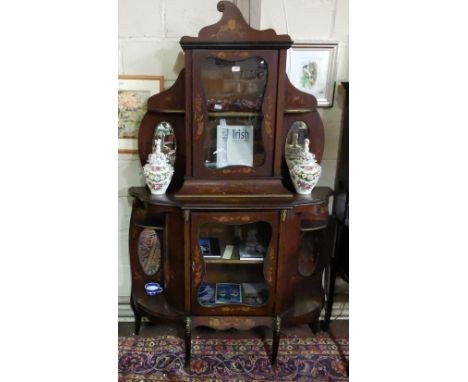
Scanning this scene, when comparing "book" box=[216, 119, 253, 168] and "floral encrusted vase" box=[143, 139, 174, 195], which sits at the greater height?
"book" box=[216, 119, 253, 168]

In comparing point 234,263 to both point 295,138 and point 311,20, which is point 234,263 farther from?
point 311,20

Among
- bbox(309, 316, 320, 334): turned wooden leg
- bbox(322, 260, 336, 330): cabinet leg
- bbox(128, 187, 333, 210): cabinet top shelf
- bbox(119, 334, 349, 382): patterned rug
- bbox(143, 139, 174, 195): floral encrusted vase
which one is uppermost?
bbox(143, 139, 174, 195): floral encrusted vase

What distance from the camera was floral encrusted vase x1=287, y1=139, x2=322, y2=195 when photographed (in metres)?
1.38

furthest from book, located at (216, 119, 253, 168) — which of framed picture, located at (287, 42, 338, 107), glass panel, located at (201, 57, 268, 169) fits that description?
framed picture, located at (287, 42, 338, 107)

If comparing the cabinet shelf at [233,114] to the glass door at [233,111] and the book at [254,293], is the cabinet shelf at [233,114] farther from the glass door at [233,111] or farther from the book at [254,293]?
the book at [254,293]

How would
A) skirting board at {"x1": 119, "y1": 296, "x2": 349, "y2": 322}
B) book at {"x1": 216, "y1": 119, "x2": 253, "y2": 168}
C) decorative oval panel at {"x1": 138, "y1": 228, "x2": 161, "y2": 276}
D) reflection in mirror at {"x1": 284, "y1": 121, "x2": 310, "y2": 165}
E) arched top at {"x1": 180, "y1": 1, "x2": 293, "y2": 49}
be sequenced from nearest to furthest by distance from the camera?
1. arched top at {"x1": 180, "y1": 1, "x2": 293, "y2": 49}
2. book at {"x1": 216, "y1": 119, "x2": 253, "y2": 168}
3. reflection in mirror at {"x1": 284, "y1": 121, "x2": 310, "y2": 165}
4. decorative oval panel at {"x1": 138, "y1": 228, "x2": 161, "y2": 276}
5. skirting board at {"x1": 119, "y1": 296, "x2": 349, "y2": 322}

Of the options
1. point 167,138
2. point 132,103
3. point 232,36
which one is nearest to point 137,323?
point 167,138

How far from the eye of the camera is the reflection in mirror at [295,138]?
1476 mm

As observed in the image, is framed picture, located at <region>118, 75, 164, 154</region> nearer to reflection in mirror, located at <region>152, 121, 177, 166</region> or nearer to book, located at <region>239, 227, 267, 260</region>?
reflection in mirror, located at <region>152, 121, 177, 166</region>

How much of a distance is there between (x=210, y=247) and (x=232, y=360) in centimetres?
51

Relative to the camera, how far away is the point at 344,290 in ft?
5.82

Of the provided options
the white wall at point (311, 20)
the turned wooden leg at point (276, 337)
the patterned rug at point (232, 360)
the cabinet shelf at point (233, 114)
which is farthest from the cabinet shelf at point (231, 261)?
the white wall at point (311, 20)

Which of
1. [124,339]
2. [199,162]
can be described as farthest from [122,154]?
[124,339]
